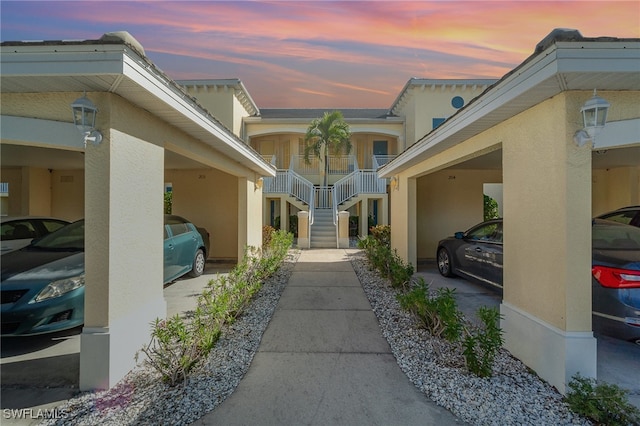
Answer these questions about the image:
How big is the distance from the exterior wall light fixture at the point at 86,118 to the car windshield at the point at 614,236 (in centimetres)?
629

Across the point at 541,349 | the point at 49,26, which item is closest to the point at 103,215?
the point at 49,26

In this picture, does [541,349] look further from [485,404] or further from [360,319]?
[360,319]

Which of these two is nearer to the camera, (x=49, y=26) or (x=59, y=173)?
(x=49, y=26)

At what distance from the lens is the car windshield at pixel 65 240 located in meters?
4.83

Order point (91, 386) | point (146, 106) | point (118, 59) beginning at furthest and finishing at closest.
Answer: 1. point (146, 106)
2. point (91, 386)
3. point (118, 59)

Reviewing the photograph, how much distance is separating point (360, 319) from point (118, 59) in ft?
15.0

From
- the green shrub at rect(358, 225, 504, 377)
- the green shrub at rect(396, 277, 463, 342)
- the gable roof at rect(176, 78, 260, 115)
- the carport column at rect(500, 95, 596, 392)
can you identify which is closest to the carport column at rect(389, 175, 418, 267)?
the green shrub at rect(358, 225, 504, 377)

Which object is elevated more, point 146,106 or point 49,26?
point 49,26

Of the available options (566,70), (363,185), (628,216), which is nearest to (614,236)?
(628,216)

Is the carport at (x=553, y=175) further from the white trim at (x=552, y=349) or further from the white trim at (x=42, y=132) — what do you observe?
the white trim at (x=42, y=132)

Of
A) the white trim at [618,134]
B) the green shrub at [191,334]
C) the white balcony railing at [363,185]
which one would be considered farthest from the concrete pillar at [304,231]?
the white trim at [618,134]

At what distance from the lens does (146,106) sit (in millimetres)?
3607

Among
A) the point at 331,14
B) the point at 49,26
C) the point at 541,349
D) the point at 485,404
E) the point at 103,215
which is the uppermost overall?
the point at 331,14

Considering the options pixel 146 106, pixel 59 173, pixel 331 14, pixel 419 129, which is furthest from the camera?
pixel 419 129
